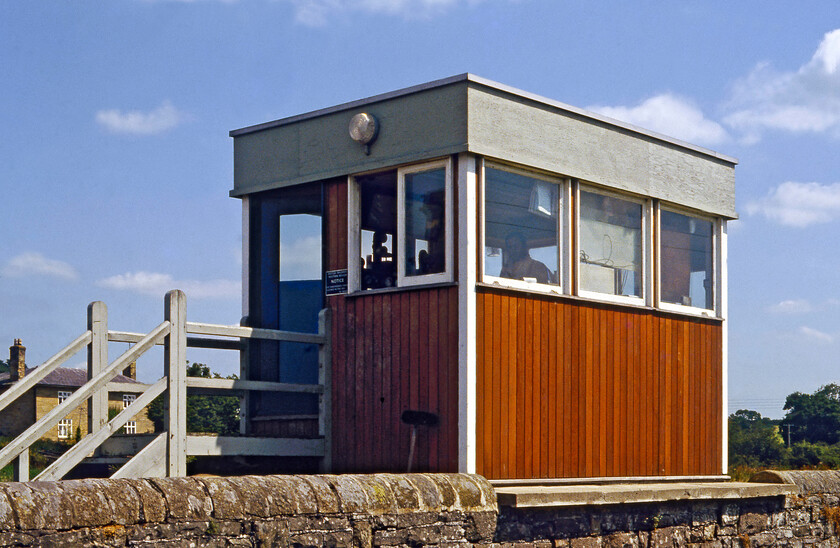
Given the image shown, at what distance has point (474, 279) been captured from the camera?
31.8 feet

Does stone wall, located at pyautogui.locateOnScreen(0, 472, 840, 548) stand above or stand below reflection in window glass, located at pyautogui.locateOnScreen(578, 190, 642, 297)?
below

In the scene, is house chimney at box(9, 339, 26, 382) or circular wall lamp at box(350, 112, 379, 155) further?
house chimney at box(9, 339, 26, 382)

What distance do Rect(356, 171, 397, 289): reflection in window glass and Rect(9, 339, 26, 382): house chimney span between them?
185 ft

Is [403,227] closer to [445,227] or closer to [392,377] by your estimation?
[445,227]

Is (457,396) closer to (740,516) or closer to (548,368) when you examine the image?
→ (548,368)

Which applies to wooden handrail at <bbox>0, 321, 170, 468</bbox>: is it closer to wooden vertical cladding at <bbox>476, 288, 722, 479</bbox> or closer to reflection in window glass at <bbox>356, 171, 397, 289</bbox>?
reflection in window glass at <bbox>356, 171, 397, 289</bbox>

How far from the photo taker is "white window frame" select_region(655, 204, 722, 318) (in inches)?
466

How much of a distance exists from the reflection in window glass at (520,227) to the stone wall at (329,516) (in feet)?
6.95

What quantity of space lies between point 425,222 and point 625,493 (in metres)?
2.92

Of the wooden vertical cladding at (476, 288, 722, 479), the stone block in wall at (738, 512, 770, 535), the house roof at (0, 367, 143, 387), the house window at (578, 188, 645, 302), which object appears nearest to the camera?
the wooden vertical cladding at (476, 288, 722, 479)

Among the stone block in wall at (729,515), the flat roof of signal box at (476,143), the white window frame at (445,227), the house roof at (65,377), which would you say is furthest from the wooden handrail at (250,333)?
the house roof at (65,377)

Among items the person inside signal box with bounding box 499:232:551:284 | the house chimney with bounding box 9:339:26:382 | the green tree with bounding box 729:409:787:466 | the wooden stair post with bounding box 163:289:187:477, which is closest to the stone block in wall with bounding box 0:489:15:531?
the wooden stair post with bounding box 163:289:187:477

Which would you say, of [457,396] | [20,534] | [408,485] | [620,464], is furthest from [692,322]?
[20,534]

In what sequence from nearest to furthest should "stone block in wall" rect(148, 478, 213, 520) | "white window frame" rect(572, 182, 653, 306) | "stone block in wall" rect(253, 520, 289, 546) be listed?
"stone block in wall" rect(148, 478, 213, 520), "stone block in wall" rect(253, 520, 289, 546), "white window frame" rect(572, 182, 653, 306)
